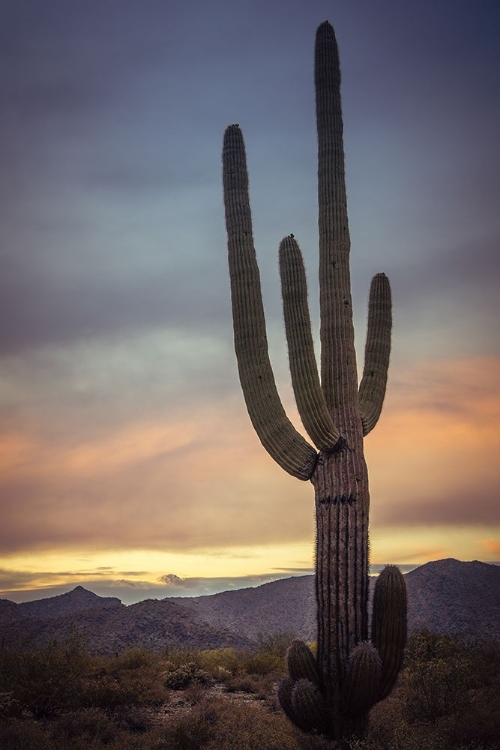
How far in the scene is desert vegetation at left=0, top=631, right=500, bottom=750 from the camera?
11266 millimetres

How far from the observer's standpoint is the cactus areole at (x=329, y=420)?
10719mm

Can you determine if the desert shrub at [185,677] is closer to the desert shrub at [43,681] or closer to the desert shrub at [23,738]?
the desert shrub at [43,681]

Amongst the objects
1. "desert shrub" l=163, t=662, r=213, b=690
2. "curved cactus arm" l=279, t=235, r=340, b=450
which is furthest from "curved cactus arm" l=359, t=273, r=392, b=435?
"desert shrub" l=163, t=662, r=213, b=690

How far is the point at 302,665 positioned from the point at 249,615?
3549cm

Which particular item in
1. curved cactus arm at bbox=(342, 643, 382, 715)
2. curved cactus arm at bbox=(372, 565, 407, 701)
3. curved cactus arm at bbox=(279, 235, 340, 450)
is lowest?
curved cactus arm at bbox=(342, 643, 382, 715)

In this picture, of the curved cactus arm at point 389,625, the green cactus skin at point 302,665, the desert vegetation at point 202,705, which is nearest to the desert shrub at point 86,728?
the desert vegetation at point 202,705

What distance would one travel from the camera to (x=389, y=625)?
10930 millimetres

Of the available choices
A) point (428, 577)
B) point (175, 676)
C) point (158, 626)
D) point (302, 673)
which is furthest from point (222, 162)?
point (428, 577)

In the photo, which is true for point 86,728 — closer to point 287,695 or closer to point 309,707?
point 287,695

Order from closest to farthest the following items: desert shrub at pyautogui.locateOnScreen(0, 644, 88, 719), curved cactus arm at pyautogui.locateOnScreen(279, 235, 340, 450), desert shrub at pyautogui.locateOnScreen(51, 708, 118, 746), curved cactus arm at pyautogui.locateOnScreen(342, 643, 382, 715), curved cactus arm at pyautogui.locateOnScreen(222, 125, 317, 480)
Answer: curved cactus arm at pyautogui.locateOnScreen(342, 643, 382, 715), curved cactus arm at pyautogui.locateOnScreen(279, 235, 340, 450), curved cactus arm at pyautogui.locateOnScreen(222, 125, 317, 480), desert shrub at pyautogui.locateOnScreen(51, 708, 118, 746), desert shrub at pyautogui.locateOnScreen(0, 644, 88, 719)

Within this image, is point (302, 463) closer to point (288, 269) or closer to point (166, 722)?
point (288, 269)

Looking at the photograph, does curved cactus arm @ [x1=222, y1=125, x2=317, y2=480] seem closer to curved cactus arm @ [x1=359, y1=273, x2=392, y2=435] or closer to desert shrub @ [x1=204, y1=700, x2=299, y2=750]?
curved cactus arm @ [x1=359, y1=273, x2=392, y2=435]

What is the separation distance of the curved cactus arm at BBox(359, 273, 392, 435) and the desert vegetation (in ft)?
18.6

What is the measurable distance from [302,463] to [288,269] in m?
3.49
